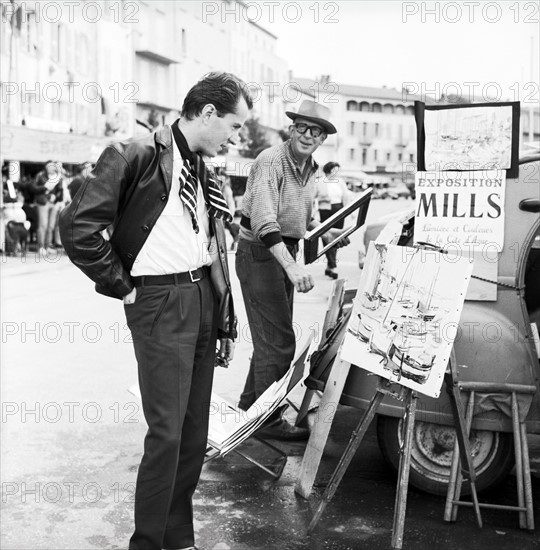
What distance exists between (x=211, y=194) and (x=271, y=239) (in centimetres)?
128

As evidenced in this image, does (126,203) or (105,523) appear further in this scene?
(105,523)

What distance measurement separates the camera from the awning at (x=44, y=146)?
56.3ft

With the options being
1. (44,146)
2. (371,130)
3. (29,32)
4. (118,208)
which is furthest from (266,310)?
(371,130)

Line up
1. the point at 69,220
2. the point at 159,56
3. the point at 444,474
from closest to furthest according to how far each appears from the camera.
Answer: the point at 69,220, the point at 444,474, the point at 159,56

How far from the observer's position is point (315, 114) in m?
5.11

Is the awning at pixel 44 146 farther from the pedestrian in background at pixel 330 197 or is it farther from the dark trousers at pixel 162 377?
the dark trousers at pixel 162 377

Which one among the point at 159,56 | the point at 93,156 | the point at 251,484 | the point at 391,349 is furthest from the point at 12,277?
the point at 159,56

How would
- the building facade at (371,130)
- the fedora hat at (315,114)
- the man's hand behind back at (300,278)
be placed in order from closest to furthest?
1. the man's hand behind back at (300,278)
2. the fedora hat at (315,114)
3. the building facade at (371,130)

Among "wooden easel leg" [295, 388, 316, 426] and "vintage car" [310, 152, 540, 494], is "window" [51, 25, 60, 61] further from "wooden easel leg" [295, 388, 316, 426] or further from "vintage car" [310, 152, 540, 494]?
"vintage car" [310, 152, 540, 494]

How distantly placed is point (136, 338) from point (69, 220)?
0.55 metres

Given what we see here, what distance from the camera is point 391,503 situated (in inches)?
175

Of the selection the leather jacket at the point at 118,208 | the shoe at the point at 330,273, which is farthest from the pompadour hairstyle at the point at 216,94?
the shoe at the point at 330,273

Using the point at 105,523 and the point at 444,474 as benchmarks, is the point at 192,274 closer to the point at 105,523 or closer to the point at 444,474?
the point at 105,523

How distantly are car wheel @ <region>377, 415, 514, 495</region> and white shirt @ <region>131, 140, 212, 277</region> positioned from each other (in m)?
1.65
